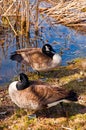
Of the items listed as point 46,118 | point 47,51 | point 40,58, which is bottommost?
point 46,118

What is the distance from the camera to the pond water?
30.7 feet

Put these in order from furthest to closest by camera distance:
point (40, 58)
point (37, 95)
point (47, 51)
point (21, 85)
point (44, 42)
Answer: point (44, 42), point (47, 51), point (40, 58), point (21, 85), point (37, 95)

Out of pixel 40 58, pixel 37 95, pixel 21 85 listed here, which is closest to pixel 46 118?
pixel 37 95

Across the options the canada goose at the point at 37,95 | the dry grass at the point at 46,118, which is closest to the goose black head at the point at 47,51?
the dry grass at the point at 46,118

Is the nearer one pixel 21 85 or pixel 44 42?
pixel 21 85

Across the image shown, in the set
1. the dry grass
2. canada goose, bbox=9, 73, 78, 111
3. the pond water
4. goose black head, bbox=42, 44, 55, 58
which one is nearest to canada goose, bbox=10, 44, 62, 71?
goose black head, bbox=42, 44, 55, 58

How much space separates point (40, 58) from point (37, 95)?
2.60m

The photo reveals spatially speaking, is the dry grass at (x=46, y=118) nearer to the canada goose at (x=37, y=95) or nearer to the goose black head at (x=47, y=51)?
the canada goose at (x=37, y=95)

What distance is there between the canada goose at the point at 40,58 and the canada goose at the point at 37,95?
7.13 feet

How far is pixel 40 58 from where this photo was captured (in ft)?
27.4

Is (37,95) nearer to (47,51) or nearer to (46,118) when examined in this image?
(46,118)

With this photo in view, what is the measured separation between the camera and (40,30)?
43.7 ft

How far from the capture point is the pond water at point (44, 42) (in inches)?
368

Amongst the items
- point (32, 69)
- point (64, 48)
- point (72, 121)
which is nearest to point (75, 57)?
point (64, 48)
